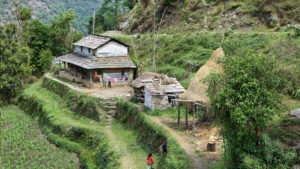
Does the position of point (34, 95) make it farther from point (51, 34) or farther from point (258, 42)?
point (258, 42)

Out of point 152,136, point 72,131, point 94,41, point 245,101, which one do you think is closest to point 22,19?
point 94,41

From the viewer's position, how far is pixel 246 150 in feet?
40.0

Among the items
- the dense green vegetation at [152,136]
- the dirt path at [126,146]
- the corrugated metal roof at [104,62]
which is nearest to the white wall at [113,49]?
the corrugated metal roof at [104,62]

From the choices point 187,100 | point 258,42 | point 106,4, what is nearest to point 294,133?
point 187,100

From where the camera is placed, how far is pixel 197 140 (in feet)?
55.8

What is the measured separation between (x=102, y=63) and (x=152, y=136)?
41.1ft

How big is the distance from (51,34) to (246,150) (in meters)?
36.6

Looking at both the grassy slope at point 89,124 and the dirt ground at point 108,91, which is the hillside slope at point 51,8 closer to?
the grassy slope at point 89,124

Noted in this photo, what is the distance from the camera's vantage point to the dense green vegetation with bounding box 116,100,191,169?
48.0 feet

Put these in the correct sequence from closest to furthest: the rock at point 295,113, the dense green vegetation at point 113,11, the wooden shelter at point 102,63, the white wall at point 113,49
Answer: the rock at point 295,113 < the wooden shelter at point 102,63 < the white wall at point 113,49 < the dense green vegetation at point 113,11

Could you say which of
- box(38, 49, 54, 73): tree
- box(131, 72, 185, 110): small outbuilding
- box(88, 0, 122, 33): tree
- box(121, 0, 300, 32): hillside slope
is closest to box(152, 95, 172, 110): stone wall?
box(131, 72, 185, 110): small outbuilding

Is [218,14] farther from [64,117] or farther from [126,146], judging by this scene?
[126,146]

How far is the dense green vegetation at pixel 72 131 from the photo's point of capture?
19156 millimetres

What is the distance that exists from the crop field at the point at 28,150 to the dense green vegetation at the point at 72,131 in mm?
630
